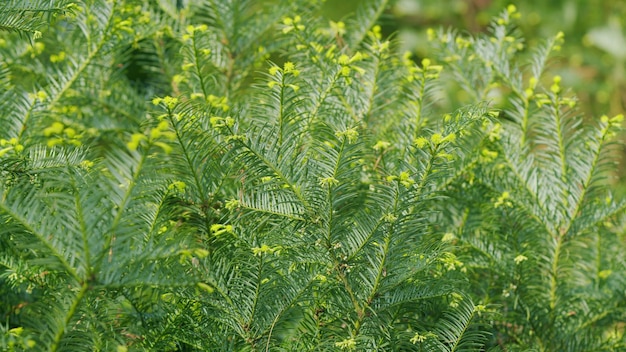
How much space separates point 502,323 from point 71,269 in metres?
0.54

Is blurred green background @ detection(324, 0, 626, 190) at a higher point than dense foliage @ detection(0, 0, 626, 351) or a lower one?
higher

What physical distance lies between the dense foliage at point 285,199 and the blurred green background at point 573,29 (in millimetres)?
1727

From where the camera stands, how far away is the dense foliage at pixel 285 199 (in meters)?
0.57

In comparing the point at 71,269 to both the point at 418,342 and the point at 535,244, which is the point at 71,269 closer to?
the point at 418,342

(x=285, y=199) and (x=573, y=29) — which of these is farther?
(x=573, y=29)

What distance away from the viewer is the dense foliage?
1.87ft

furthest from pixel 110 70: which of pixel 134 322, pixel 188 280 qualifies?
pixel 188 280

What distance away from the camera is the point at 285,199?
678mm

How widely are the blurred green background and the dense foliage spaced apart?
5.67ft

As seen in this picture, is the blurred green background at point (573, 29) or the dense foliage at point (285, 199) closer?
the dense foliage at point (285, 199)

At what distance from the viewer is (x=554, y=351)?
82 cm

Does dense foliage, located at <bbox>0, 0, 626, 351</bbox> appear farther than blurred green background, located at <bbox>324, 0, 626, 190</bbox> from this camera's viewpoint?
No

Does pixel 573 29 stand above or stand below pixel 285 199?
above

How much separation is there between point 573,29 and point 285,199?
273 centimetres
